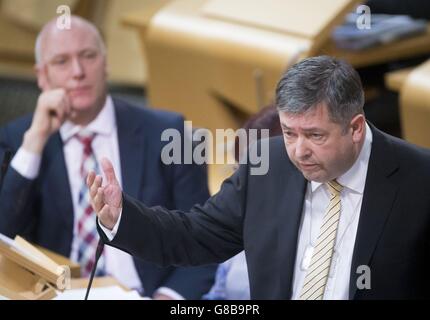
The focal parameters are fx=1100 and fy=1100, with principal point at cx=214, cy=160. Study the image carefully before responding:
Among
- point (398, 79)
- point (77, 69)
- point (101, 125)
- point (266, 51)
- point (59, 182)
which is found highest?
point (266, 51)

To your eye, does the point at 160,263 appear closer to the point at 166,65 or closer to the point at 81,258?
the point at 81,258

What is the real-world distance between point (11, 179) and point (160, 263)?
820 mm

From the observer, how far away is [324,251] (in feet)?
6.75

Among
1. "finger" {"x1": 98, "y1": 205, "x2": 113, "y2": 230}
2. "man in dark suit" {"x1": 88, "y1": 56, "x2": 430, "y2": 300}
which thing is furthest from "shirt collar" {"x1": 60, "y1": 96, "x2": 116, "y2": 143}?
"finger" {"x1": 98, "y1": 205, "x2": 113, "y2": 230}

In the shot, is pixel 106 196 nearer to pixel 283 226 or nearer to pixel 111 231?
pixel 111 231

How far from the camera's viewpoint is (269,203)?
7.02ft

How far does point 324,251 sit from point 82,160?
1066 mm

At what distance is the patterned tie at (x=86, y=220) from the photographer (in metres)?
2.90

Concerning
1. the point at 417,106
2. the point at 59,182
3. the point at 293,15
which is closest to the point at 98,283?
the point at 59,182

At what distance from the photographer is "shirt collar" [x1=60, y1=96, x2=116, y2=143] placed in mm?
2924
